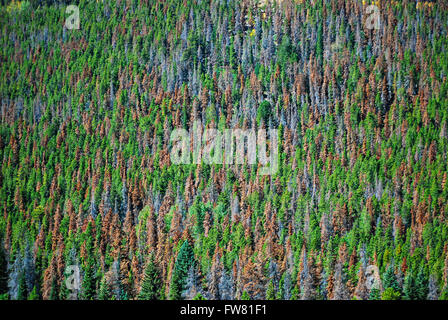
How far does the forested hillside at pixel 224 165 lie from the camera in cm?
6519

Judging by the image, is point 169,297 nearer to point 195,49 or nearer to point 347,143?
point 347,143

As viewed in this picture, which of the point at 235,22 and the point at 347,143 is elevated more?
the point at 235,22

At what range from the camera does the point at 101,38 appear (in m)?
128

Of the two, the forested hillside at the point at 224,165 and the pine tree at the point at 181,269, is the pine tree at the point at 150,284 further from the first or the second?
the pine tree at the point at 181,269

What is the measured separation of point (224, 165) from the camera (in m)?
93.1

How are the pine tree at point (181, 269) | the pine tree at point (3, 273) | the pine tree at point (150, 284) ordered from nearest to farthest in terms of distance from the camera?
the pine tree at point (181, 269), the pine tree at point (3, 273), the pine tree at point (150, 284)

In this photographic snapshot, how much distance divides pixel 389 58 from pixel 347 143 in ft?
89.9

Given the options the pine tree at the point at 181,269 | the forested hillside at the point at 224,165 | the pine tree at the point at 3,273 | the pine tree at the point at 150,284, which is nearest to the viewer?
the pine tree at the point at 181,269

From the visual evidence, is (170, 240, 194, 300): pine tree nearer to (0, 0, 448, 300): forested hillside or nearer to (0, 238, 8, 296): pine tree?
(0, 0, 448, 300): forested hillside

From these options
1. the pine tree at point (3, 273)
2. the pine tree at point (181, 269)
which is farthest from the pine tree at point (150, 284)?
the pine tree at point (3, 273)

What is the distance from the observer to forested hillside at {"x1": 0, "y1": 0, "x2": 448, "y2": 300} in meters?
65.2

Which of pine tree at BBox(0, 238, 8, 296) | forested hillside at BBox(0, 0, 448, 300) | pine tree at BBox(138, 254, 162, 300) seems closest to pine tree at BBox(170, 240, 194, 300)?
forested hillside at BBox(0, 0, 448, 300)
